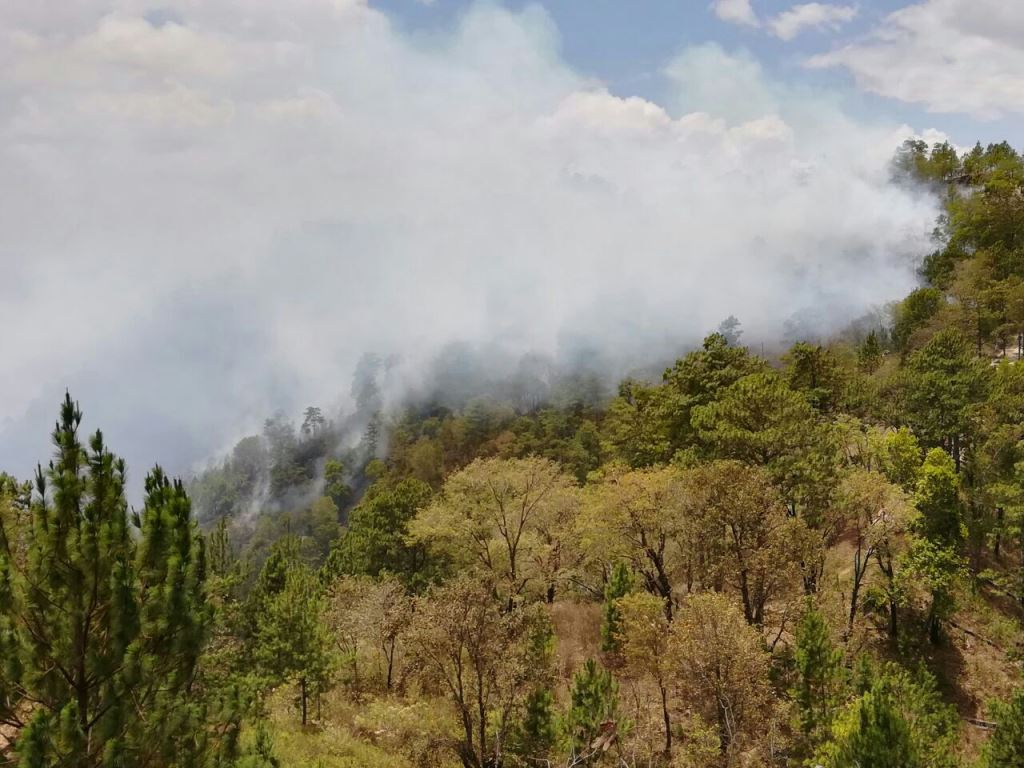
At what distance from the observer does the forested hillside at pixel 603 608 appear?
28.0ft

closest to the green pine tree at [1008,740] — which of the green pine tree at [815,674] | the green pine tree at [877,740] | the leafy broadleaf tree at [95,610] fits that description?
the green pine tree at [877,740]

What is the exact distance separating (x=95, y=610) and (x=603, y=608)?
78.3 feet

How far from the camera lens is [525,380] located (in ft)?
485

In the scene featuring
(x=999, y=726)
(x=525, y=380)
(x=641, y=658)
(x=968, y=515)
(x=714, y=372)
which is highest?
(x=525, y=380)

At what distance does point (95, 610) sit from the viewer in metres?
8.59

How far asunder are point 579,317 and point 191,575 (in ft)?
540

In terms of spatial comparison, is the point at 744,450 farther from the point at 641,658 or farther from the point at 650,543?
the point at 641,658

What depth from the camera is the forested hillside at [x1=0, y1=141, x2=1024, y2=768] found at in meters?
8.53

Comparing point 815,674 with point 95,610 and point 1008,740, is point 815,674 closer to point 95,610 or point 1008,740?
point 1008,740

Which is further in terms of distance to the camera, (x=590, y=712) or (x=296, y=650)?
(x=296, y=650)

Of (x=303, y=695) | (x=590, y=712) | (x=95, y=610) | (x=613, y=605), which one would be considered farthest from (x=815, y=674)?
(x=95, y=610)

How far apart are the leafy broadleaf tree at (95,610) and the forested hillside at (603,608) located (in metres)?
0.03

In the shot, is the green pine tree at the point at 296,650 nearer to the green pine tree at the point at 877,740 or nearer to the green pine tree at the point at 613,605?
the green pine tree at the point at 613,605

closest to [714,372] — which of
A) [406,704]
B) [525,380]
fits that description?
[406,704]
